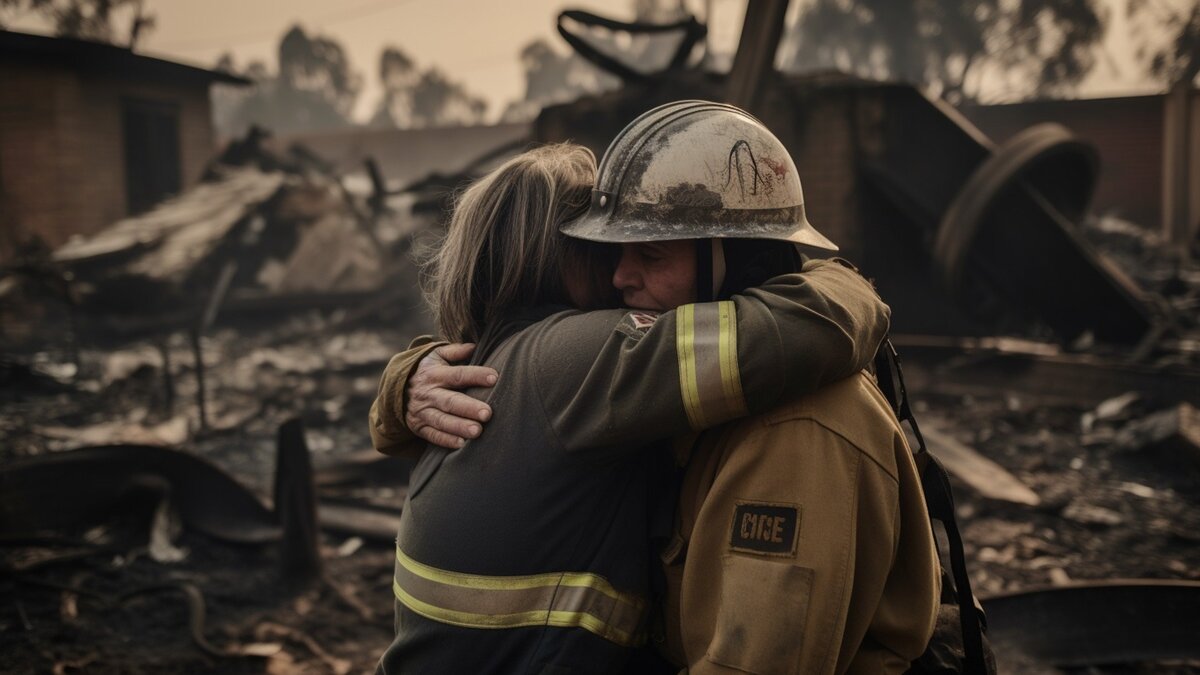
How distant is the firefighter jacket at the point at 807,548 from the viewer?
1.38m

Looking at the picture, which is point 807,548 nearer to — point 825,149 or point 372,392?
point 825,149

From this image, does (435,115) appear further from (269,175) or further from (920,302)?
(920,302)

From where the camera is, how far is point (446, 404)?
175cm

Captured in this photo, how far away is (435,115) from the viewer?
5512 centimetres

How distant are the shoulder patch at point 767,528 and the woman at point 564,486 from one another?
0.17m

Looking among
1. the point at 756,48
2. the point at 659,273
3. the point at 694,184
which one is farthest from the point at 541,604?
the point at 756,48

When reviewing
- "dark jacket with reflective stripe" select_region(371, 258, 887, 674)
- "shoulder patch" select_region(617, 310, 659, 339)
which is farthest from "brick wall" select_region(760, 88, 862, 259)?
"shoulder patch" select_region(617, 310, 659, 339)

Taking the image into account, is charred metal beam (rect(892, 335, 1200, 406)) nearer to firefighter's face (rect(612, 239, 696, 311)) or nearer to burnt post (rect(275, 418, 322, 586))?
burnt post (rect(275, 418, 322, 586))

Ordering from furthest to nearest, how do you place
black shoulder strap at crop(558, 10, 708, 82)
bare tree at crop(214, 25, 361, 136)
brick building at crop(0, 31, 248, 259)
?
bare tree at crop(214, 25, 361, 136)
brick building at crop(0, 31, 248, 259)
black shoulder strap at crop(558, 10, 708, 82)

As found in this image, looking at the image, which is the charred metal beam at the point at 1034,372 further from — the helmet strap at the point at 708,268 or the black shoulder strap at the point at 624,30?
the helmet strap at the point at 708,268

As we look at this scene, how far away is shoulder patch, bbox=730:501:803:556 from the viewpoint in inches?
55.4

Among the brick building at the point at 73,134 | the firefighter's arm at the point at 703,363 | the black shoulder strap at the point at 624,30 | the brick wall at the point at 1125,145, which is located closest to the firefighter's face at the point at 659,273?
the firefighter's arm at the point at 703,363

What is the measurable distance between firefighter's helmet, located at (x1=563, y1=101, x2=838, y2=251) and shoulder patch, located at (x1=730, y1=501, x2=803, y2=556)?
22.7 inches

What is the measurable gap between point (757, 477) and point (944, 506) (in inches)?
24.5
